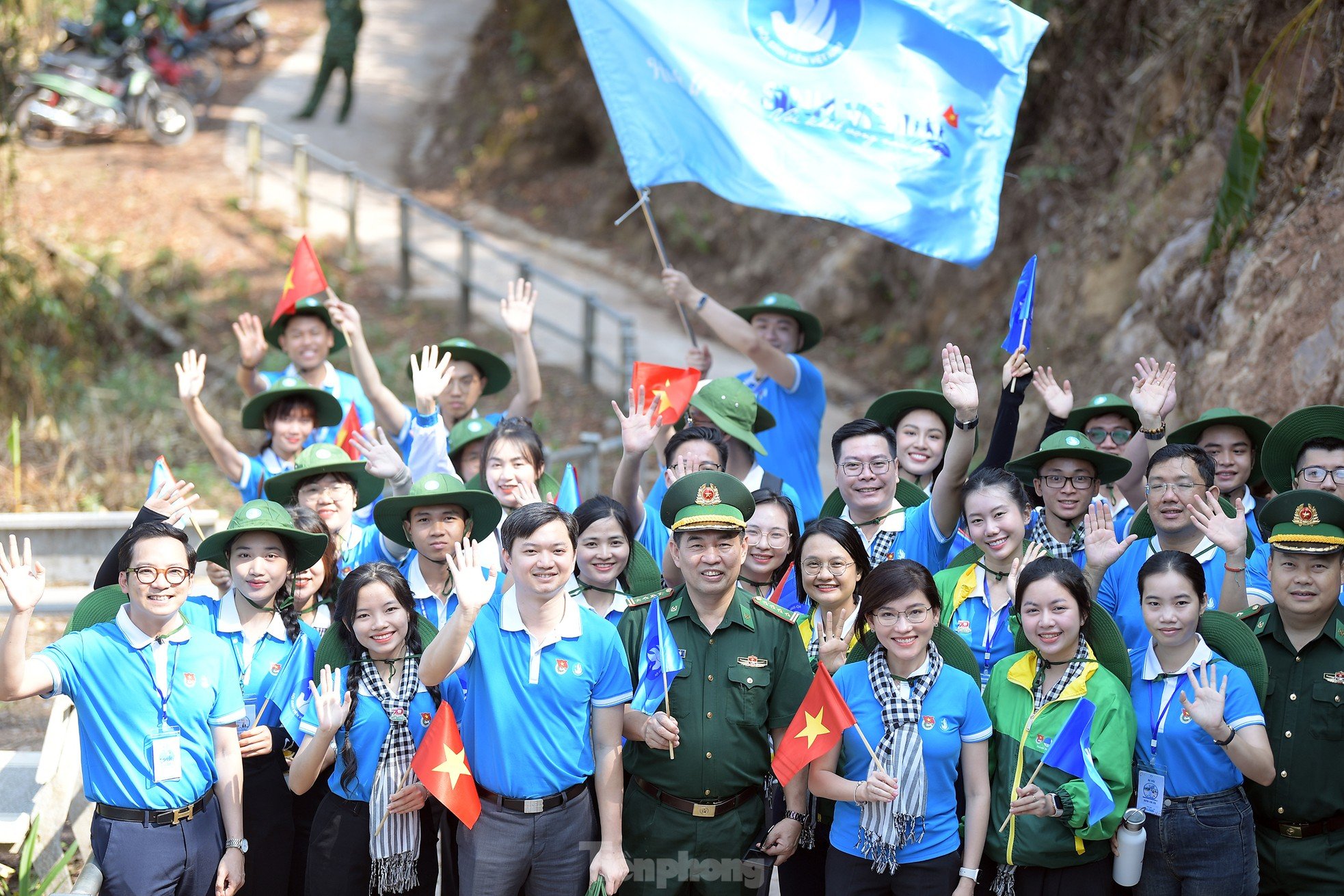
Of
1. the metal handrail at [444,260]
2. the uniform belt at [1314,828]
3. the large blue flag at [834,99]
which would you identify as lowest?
the uniform belt at [1314,828]

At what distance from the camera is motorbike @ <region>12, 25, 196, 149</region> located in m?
16.1

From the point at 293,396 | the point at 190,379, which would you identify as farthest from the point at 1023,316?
the point at 190,379

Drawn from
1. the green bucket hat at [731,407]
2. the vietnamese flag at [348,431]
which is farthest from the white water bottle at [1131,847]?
the vietnamese flag at [348,431]

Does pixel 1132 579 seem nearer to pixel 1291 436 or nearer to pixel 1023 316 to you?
pixel 1291 436

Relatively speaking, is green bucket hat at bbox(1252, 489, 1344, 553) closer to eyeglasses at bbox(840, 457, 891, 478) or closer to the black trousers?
eyeglasses at bbox(840, 457, 891, 478)

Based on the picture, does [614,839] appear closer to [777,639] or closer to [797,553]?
[777,639]

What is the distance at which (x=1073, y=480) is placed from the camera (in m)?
5.20

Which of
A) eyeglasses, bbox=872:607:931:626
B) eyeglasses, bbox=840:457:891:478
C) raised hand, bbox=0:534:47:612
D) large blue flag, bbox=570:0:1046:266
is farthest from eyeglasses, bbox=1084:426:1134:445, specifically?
raised hand, bbox=0:534:47:612

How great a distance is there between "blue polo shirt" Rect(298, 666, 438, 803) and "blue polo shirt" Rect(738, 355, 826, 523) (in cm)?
267

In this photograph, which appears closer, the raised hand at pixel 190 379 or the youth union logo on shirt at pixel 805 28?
the raised hand at pixel 190 379

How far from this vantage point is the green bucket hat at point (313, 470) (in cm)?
538

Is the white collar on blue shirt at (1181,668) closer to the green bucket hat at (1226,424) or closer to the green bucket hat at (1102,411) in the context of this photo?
the green bucket hat at (1226,424)

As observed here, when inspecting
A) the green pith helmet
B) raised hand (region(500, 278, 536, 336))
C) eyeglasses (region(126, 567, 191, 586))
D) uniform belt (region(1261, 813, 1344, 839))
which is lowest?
uniform belt (region(1261, 813, 1344, 839))

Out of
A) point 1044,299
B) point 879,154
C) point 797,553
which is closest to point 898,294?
point 1044,299
